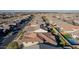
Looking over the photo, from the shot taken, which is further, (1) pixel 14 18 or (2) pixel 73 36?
(1) pixel 14 18

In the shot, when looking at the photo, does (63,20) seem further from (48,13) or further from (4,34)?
(4,34)

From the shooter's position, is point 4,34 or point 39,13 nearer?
point 4,34
